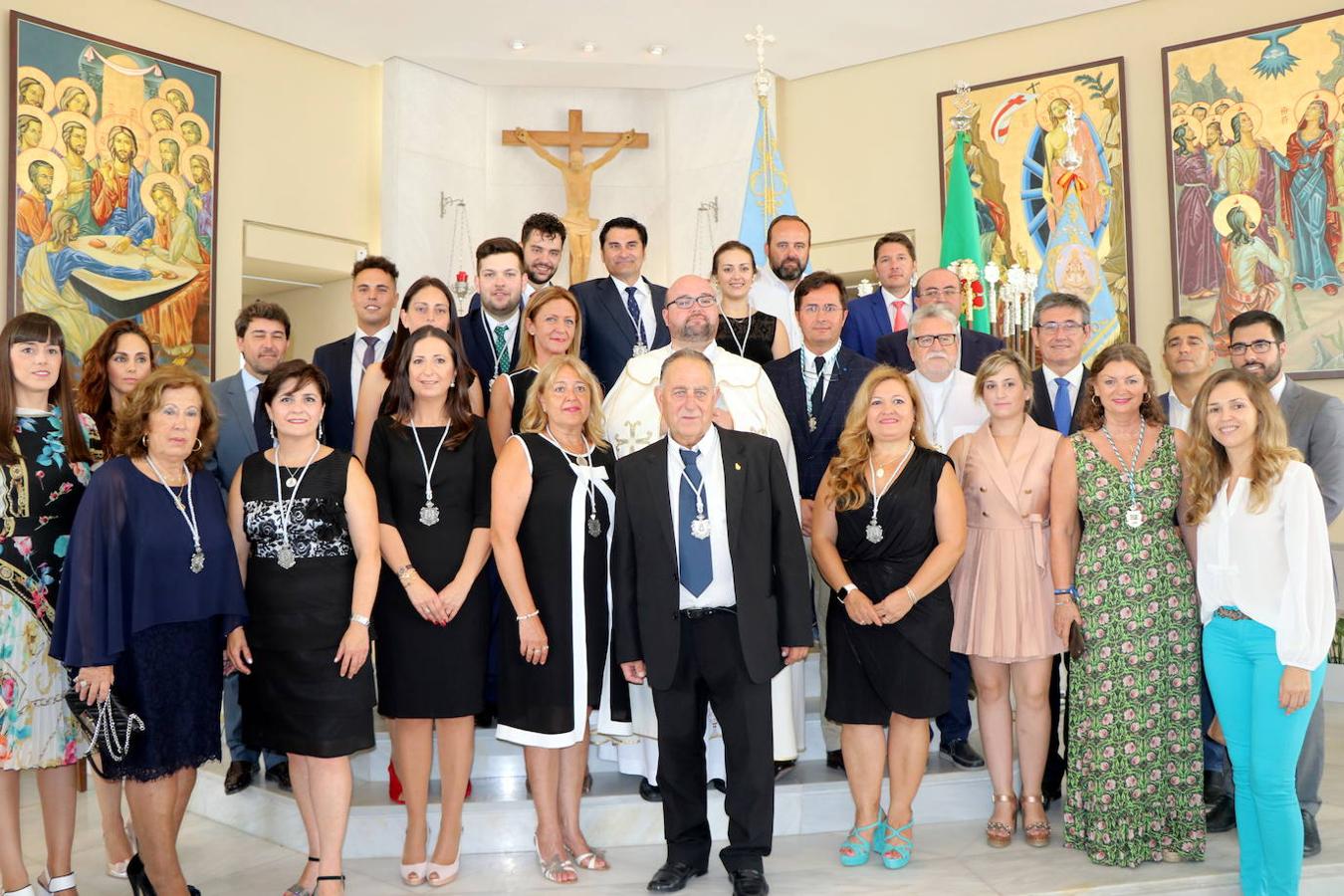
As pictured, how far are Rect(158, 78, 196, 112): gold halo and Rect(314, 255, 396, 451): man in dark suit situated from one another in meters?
5.50

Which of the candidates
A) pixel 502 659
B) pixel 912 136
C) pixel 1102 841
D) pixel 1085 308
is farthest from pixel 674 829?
pixel 912 136

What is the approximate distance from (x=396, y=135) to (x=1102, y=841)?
29.6ft

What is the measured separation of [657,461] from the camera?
13.0 feet

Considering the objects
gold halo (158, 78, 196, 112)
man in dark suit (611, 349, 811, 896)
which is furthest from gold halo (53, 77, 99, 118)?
man in dark suit (611, 349, 811, 896)

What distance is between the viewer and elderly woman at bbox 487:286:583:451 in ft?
15.1

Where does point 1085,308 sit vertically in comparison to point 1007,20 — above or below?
below

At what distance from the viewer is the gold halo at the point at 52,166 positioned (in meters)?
8.52

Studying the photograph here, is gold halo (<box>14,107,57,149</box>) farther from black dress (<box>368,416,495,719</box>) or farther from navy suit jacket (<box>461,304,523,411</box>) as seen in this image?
black dress (<box>368,416,495,719</box>)

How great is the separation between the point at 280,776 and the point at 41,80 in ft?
20.9

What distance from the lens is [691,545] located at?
154 inches

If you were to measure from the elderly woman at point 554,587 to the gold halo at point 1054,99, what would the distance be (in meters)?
7.41

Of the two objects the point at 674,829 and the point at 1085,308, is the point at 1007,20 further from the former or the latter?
the point at 674,829

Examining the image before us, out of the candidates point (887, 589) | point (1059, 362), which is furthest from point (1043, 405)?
point (887, 589)

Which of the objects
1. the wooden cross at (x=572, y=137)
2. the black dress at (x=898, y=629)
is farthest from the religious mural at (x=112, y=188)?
the black dress at (x=898, y=629)
